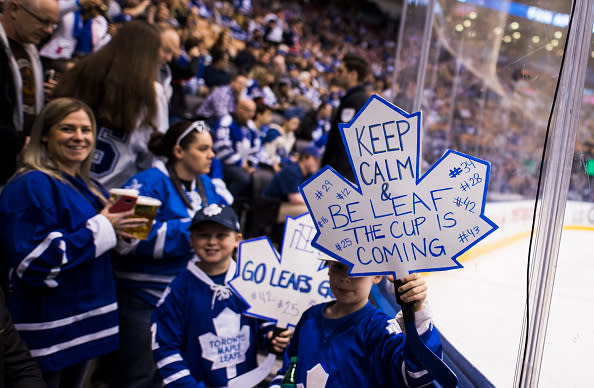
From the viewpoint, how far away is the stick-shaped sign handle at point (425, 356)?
3.26 ft

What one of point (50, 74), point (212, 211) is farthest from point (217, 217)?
point (50, 74)

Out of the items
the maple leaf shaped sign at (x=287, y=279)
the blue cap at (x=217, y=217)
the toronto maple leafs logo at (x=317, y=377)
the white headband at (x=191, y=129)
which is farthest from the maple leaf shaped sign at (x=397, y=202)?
the white headband at (x=191, y=129)

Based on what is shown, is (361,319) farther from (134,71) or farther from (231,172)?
(231,172)

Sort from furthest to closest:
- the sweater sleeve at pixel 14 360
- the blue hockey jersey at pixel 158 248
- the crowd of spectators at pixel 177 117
Result: the crowd of spectators at pixel 177 117 → the blue hockey jersey at pixel 158 248 → the sweater sleeve at pixel 14 360

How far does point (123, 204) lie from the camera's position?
1.85 meters

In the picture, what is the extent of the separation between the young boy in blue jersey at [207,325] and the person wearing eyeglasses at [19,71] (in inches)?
34.0

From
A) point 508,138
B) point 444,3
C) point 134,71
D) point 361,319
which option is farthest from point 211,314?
point 508,138

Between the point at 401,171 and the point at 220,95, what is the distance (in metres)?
4.08

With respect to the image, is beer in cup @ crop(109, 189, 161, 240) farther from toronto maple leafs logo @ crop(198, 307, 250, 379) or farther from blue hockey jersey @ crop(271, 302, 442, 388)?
blue hockey jersey @ crop(271, 302, 442, 388)

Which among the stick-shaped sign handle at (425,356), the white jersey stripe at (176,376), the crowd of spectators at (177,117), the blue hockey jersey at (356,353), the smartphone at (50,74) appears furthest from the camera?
the smartphone at (50,74)

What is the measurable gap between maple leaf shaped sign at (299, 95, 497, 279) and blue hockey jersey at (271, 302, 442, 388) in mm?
192

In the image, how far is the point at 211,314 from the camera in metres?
1.72

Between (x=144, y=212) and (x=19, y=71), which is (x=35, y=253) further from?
(x=19, y=71)

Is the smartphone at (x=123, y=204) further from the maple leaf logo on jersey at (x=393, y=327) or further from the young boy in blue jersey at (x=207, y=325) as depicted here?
the maple leaf logo on jersey at (x=393, y=327)
